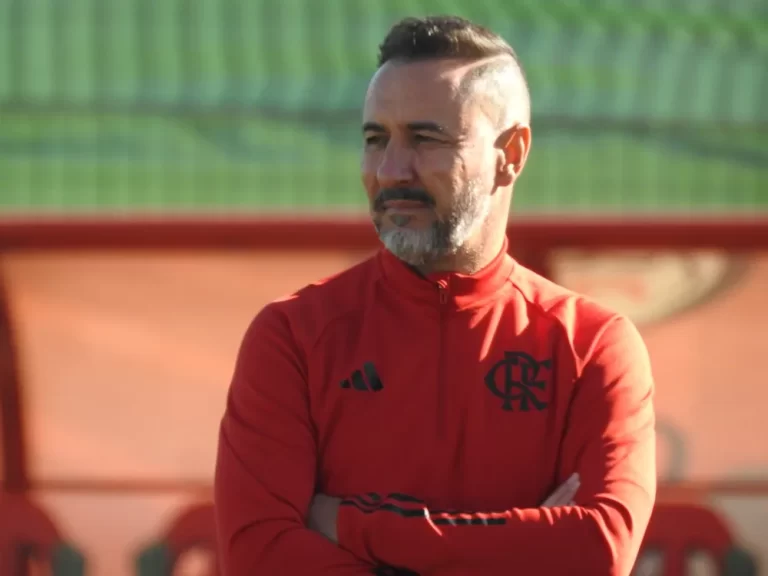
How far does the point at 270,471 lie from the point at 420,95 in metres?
0.80

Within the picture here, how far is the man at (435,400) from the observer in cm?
284

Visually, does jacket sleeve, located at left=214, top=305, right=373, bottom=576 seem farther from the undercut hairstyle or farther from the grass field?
the grass field

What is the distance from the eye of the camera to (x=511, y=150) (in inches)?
121

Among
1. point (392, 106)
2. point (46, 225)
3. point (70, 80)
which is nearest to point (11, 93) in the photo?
point (70, 80)

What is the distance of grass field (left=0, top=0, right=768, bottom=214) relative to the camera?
22.7ft

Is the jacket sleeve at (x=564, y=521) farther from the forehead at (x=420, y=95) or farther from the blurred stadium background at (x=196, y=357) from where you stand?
the blurred stadium background at (x=196, y=357)

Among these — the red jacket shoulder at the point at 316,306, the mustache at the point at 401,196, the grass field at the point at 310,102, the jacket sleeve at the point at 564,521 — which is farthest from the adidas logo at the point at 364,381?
the grass field at the point at 310,102

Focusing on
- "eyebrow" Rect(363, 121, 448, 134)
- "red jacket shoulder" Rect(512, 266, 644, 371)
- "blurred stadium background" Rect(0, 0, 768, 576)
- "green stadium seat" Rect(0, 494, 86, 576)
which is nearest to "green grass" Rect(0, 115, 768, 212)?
"blurred stadium background" Rect(0, 0, 768, 576)

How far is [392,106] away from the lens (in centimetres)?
289

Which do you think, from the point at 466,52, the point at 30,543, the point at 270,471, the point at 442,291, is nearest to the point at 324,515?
the point at 270,471

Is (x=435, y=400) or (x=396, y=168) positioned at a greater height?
(x=396, y=168)

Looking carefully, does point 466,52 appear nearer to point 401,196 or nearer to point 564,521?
point 401,196

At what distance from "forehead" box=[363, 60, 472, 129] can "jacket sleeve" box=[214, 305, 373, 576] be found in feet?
1.59

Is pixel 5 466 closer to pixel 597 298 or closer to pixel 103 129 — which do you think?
pixel 597 298
